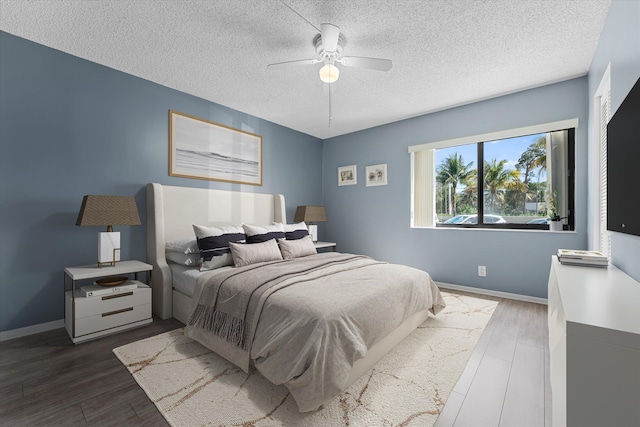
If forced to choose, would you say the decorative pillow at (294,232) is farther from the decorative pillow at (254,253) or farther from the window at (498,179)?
the window at (498,179)

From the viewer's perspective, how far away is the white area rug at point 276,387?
1489mm

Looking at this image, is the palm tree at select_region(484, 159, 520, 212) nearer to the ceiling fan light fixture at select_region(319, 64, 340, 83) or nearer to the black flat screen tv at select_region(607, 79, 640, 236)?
the black flat screen tv at select_region(607, 79, 640, 236)

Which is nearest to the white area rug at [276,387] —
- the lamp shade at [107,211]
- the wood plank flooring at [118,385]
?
the wood plank flooring at [118,385]

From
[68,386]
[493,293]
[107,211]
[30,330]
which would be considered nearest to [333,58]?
[107,211]

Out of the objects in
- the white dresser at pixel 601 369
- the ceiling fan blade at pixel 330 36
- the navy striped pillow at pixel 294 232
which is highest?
the ceiling fan blade at pixel 330 36

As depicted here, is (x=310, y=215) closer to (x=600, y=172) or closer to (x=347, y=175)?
(x=347, y=175)

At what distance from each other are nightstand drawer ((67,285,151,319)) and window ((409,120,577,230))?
3757 mm

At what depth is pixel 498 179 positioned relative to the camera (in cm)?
378

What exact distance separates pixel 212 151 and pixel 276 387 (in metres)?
3.06

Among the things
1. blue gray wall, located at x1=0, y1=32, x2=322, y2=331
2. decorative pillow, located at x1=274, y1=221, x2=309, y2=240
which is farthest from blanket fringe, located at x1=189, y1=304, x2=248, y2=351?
decorative pillow, located at x1=274, y1=221, x2=309, y2=240

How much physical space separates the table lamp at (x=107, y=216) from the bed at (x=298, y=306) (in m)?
0.39

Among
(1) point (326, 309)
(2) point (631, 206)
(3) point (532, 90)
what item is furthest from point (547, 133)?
(1) point (326, 309)

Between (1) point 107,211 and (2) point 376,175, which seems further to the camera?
(2) point 376,175

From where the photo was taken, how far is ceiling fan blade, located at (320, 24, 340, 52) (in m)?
2.19
